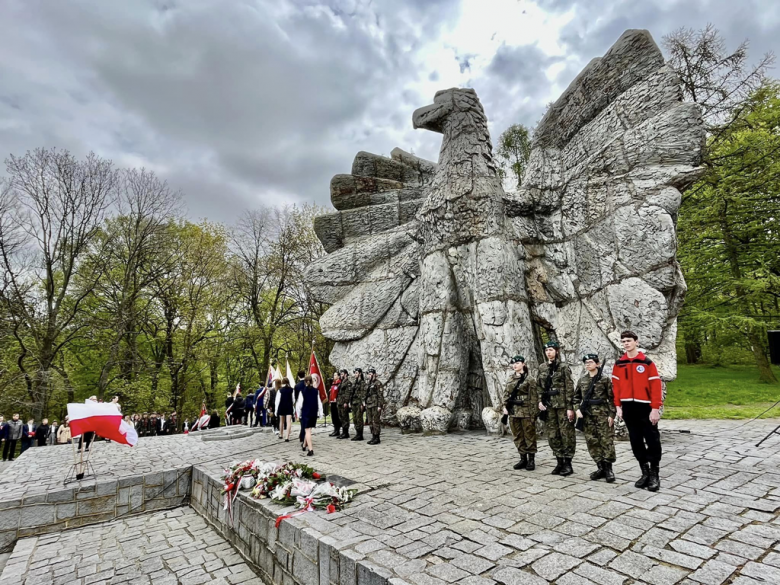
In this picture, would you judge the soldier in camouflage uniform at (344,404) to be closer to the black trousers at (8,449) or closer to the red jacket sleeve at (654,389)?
the red jacket sleeve at (654,389)

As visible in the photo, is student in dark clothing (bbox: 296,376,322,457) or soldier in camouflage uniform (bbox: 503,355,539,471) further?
student in dark clothing (bbox: 296,376,322,457)

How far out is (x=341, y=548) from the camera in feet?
8.99

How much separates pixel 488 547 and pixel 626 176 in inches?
222

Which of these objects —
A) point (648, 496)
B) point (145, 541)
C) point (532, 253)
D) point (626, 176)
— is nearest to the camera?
point (648, 496)

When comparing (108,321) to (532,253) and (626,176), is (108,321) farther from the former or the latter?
(626,176)

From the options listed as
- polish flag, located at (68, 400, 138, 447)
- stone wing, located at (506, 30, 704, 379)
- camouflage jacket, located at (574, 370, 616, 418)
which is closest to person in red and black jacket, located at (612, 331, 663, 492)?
camouflage jacket, located at (574, 370, 616, 418)

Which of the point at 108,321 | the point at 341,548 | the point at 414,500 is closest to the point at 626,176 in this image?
the point at 414,500

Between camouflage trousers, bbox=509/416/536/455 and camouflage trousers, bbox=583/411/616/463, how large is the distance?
1.92ft

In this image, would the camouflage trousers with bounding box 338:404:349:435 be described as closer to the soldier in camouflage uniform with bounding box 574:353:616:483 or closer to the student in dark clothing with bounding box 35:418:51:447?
the soldier in camouflage uniform with bounding box 574:353:616:483

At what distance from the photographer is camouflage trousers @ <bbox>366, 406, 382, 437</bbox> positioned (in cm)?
694

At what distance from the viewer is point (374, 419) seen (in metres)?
7.06

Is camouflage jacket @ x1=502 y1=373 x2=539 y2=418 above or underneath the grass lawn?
above

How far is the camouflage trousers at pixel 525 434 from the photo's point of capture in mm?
4621

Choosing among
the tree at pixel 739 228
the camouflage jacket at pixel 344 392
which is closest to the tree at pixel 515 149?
the tree at pixel 739 228
